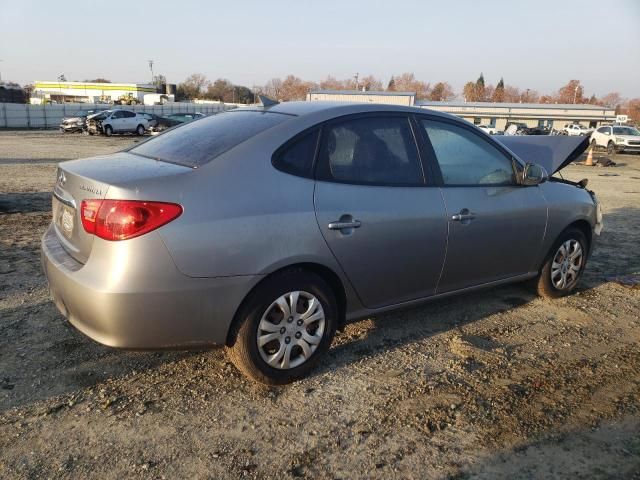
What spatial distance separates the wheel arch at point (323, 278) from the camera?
2965mm

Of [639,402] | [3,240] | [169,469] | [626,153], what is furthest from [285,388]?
[626,153]

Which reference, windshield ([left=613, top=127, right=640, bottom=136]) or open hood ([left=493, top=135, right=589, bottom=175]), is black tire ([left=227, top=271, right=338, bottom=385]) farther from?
windshield ([left=613, top=127, right=640, bottom=136])

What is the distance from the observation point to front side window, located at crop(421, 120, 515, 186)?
3910 millimetres

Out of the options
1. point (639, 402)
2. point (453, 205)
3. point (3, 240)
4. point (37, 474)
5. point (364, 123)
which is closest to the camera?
point (37, 474)

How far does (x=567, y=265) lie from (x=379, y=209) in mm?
2571

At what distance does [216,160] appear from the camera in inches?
117

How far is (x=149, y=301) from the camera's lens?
8.81 feet

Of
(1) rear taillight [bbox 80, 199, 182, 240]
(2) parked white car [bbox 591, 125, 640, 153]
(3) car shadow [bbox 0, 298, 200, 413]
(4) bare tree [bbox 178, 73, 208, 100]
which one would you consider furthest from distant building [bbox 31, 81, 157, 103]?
(1) rear taillight [bbox 80, 199, 182, 240]

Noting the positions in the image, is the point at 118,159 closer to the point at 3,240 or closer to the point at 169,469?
the point at 169,469

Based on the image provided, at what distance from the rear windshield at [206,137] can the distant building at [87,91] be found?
92.9 metres

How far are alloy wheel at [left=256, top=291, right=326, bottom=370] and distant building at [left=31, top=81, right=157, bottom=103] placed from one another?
93979 mm

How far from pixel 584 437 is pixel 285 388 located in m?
1.69

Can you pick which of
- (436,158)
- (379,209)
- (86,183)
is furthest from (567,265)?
(86,183)

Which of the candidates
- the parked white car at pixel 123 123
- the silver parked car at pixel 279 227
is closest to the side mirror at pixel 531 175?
the silver parked car at pixel 279 227
